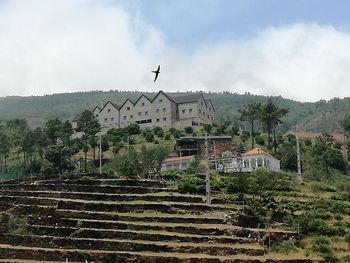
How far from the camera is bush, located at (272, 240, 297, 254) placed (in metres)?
41.8

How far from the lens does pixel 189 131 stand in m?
87.2

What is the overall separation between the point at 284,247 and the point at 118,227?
1107 cm

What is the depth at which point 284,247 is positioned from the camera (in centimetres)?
4219

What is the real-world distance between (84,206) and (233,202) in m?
11.8

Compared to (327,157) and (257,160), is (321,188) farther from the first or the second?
(327,157)

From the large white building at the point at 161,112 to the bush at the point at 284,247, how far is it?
5133 cm

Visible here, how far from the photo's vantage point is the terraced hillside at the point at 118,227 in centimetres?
3797

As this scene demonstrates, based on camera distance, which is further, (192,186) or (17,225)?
(192,186)

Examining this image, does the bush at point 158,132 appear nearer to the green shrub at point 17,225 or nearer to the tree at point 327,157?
the tree at point 327,157

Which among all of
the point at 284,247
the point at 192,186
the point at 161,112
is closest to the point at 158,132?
the point at 161,112

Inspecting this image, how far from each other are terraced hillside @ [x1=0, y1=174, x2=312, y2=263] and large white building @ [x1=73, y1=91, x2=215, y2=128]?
142ft

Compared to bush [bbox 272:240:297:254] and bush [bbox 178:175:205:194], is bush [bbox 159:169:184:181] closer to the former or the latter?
bush [bbox 178:175:205:194]

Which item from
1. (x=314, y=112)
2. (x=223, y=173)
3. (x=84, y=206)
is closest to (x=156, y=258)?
(x=84, y=206)

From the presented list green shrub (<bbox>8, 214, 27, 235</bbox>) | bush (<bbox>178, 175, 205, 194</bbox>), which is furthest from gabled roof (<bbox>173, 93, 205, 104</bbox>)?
green shrub (<bbox>8, 214, 27, 235</bbox>)
